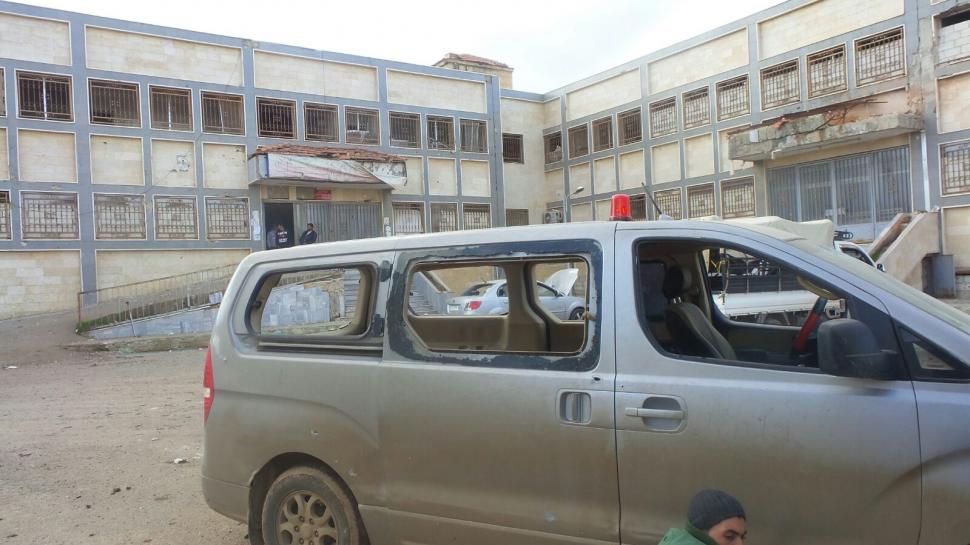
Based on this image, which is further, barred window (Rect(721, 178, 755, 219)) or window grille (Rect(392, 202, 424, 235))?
window grille (Rect(392, 202, 424, 235))

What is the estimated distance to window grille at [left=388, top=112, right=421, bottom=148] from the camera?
2594 centimetres

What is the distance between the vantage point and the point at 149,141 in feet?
69.2

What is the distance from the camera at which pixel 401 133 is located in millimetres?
26172

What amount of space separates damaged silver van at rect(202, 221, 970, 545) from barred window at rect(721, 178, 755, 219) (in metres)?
20.4

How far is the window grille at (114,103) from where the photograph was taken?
2033 centimetres

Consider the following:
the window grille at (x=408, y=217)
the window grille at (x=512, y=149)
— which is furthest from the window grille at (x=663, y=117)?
the window grille at (x=408, y=217)

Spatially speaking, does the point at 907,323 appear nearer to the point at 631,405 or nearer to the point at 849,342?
the point at 849,342

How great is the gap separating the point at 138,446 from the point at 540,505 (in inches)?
210

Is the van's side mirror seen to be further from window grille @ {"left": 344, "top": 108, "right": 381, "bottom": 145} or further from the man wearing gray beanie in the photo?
window grille @ {"left": 344, "top": 108, "right": 381, "bottom": 145}

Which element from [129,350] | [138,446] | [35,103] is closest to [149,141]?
[35,103]

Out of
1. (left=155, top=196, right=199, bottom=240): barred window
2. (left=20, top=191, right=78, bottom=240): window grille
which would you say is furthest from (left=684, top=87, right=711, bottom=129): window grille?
(left=20, top=191, right=78, bottom=240): window grille

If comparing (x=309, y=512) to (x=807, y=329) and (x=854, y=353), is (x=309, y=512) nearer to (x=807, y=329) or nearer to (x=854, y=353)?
(x=854, y=353)

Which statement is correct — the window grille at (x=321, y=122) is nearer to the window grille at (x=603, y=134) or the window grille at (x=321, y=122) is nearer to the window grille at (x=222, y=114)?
the window grille at (x=222, y=114)

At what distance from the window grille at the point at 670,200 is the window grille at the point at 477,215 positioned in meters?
6.90
